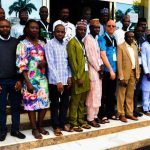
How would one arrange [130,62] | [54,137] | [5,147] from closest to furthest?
[5,147] → [54,137] → [130,62]

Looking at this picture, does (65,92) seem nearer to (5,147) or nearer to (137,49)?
(5,147)

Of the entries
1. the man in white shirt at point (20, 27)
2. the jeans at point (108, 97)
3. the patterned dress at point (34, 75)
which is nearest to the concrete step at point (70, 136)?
the jeans at point (108, 97)

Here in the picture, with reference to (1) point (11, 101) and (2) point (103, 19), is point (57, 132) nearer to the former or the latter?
(1) point (11, 101)

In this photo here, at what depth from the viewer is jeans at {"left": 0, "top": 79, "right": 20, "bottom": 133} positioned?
4801 millimetres

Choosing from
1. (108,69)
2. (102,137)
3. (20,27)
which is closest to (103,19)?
(108,69)

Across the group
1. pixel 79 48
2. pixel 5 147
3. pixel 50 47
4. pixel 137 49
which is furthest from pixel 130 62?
pixel 5 147

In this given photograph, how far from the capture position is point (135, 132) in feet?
19.8

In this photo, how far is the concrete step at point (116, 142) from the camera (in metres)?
5.19

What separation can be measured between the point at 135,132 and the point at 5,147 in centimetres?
245

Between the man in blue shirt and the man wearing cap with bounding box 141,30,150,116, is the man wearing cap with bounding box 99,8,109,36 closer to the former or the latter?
the man in blue shirt

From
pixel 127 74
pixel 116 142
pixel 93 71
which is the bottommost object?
pixel 116 142

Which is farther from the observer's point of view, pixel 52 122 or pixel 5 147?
pixel 52 122

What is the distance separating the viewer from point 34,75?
16.3 feet

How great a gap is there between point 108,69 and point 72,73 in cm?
82
